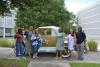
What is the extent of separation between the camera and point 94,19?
6662 cm

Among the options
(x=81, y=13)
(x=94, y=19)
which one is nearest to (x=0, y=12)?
(x=94, y=19)

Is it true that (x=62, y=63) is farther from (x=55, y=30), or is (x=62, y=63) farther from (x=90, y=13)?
(x=90, y=13)

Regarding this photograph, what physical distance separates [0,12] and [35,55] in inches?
165

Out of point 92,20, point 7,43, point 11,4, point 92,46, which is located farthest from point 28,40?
point 92,20

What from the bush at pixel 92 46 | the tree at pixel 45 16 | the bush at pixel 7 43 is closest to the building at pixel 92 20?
the tree at pixel 45 16

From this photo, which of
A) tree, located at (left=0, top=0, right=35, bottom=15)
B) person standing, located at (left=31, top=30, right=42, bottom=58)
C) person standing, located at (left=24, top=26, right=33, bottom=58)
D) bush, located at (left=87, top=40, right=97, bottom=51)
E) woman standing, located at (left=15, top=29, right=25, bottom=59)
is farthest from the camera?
bush, located at (left=87, top=40, right=97, bottom=51)

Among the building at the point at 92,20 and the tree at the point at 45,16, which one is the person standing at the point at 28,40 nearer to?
the tree at the point at 45,16

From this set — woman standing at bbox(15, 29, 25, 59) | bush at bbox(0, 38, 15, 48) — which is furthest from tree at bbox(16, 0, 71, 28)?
woman standing at bbox(15, 29, 25, 59)

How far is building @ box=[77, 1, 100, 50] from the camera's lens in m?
62.9

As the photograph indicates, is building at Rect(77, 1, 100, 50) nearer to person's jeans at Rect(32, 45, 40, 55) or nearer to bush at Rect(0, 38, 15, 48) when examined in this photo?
bush at Rect(0, 38, 15, 48)

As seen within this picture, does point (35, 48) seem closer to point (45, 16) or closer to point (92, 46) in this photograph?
point (92, 46)

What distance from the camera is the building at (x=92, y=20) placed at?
62.9 metres

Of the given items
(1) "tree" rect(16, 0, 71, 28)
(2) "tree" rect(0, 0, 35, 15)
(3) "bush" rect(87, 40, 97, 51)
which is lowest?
(3) "bush" rect(87, 40, 97, 51)

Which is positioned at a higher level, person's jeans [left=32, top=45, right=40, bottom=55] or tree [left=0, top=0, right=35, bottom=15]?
tree [left=0, top=0, right=35, bottom=15]
